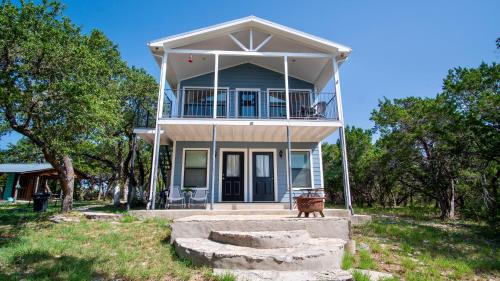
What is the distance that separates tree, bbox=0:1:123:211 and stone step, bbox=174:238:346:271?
4752mm

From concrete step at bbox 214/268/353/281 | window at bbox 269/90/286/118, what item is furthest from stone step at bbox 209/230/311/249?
window at bbox 269/90/286/118

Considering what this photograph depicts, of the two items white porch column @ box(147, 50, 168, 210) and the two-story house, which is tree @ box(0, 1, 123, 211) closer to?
white porch column @ box(147, 50, 168, 210)

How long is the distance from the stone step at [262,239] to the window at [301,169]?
5.46m

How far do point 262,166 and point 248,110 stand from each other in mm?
2226

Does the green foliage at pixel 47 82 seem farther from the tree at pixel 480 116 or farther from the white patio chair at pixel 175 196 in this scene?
the tree at pixel 480 116

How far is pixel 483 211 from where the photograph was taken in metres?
10.5

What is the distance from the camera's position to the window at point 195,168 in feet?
33.3

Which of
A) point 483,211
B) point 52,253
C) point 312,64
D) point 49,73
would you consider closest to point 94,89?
point 49,73

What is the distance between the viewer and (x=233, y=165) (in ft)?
34.0

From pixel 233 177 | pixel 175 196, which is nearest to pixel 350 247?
pixel 233 177

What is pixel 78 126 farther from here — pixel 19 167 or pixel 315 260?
pixel 19 167

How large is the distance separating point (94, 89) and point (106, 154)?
45.9 feet

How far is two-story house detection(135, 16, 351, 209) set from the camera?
9.01m

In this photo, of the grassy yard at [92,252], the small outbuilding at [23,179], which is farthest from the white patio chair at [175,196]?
the small outbuilding at [23,179]
